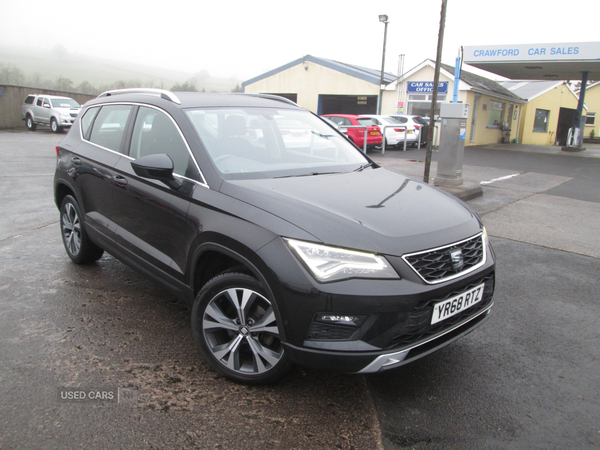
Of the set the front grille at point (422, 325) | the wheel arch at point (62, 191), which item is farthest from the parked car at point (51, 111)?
the front grille at point (422, 325)

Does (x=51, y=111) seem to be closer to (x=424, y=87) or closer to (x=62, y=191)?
(x=424, y=87)

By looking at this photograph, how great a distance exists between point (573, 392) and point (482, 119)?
25.4 metres

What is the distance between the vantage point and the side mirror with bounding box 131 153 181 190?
119 inches

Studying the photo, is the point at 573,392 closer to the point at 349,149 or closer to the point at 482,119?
the point at 349,149

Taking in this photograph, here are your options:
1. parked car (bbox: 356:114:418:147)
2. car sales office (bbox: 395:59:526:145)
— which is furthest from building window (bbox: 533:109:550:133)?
parked car (bbox: 356:114:418:147)

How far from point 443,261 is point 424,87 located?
80.0 ft

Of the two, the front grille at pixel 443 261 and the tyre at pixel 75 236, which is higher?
the front grille at pixel 443 261

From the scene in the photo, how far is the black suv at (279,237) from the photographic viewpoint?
7.75 ft

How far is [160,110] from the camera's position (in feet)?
11.6

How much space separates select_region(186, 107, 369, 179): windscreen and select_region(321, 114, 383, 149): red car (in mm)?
14599

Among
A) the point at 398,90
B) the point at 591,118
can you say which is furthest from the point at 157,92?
the point at 591,118

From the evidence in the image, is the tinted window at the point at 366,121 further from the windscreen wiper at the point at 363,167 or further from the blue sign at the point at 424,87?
the windscreen wiper at the point at 363,167

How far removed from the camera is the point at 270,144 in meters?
3.60

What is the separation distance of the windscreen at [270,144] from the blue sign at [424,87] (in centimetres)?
2241
